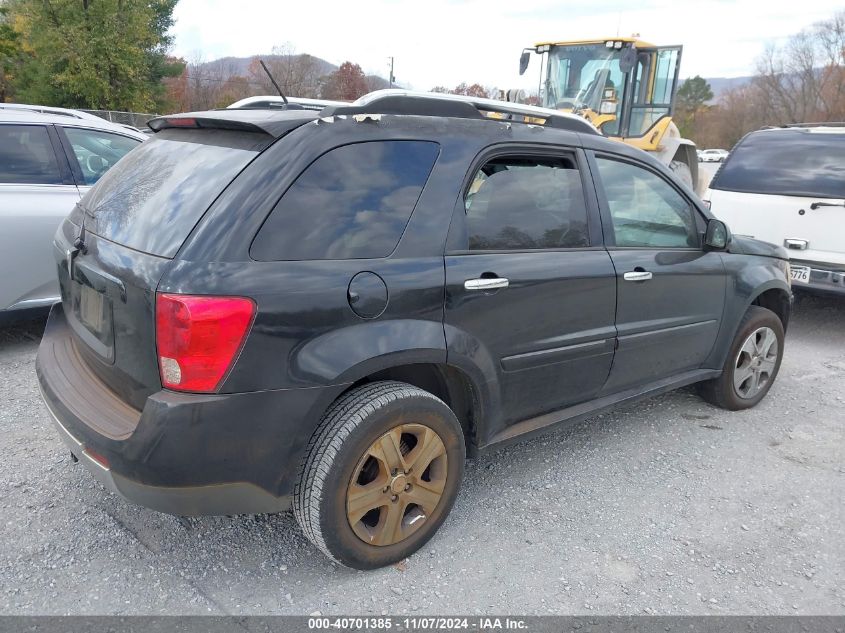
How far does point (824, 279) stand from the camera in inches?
231

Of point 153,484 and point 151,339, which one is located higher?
point 151,339

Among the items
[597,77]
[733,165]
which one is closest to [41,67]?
[597,77]

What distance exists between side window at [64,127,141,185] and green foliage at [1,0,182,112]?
27.9 meters

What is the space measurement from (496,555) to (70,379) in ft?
6.34

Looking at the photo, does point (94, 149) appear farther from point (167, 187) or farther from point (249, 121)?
point (249, 121)

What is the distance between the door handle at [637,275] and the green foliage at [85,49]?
31.5 metres

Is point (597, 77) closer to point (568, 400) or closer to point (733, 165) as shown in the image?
point (733, 165)

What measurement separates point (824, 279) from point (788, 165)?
48.8 inches

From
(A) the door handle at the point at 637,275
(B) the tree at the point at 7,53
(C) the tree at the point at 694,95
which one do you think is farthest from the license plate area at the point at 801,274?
(C) the tree at the point at 694,95

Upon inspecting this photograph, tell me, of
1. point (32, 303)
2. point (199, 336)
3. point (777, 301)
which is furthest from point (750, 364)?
point (32, 303)

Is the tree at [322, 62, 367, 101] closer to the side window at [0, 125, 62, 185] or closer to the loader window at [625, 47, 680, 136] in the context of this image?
the loader window at [625, 47, 680, 136]

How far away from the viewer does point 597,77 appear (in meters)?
11.5

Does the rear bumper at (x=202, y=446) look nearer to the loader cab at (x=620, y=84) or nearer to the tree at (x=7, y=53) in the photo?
the loader cab at (x=620, y=84)

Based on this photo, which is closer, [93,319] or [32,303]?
[93,319]
